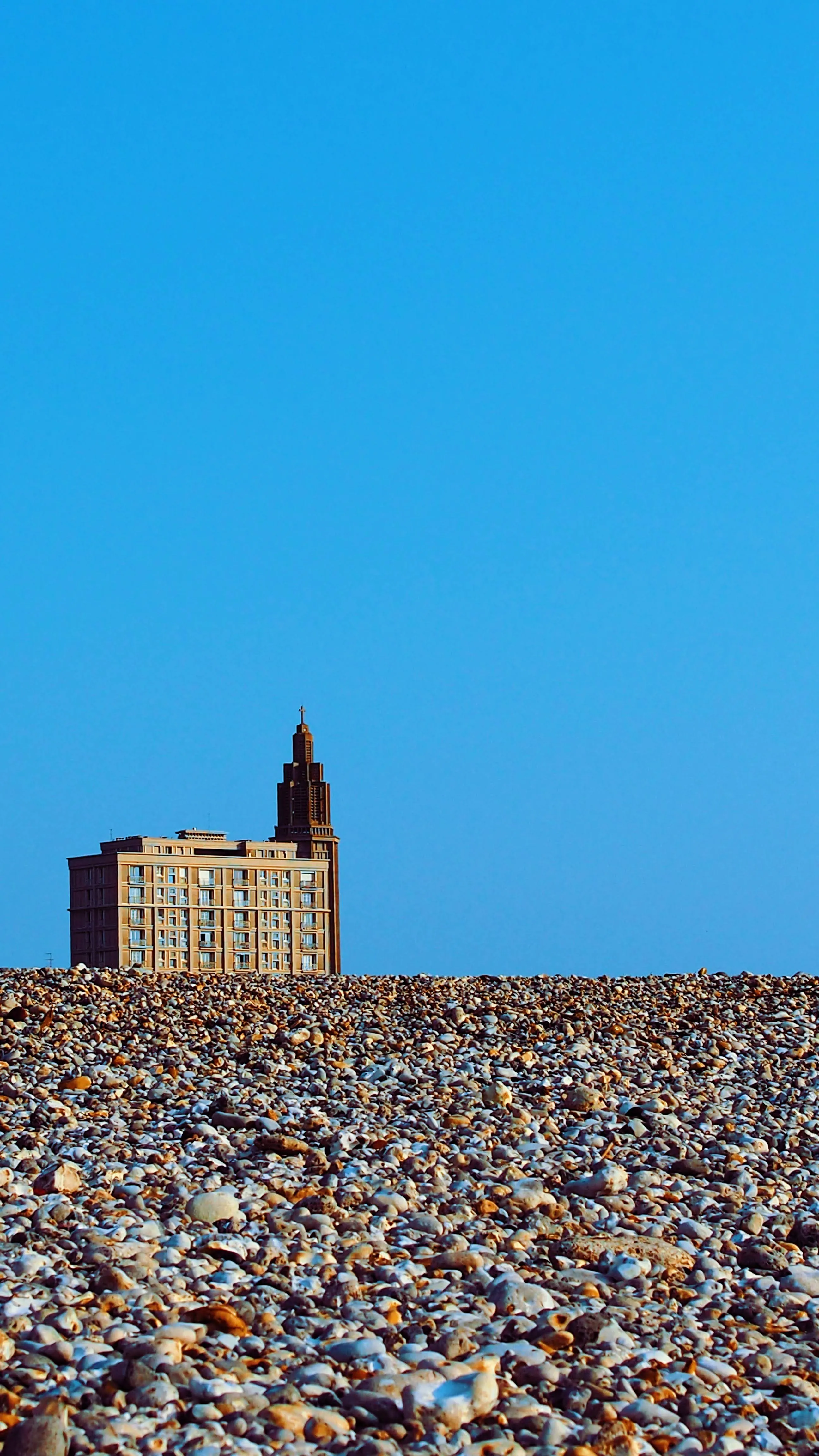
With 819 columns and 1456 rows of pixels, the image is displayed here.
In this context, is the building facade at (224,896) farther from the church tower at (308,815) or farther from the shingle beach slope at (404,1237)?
the shingle beach slope at (404,1237)

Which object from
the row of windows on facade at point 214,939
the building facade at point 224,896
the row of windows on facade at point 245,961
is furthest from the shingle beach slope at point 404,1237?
the row of windows on facade at point 245,961

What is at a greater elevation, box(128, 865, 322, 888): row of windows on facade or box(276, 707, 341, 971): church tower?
box(276, 707, 341, 971): church tower

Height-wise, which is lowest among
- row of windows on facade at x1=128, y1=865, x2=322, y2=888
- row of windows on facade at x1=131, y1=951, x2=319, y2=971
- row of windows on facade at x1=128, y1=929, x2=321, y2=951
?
row of windows on facade at x1=131, y1=951, x2=319, y2=971

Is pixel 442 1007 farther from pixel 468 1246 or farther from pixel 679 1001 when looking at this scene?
pixel 468 1246

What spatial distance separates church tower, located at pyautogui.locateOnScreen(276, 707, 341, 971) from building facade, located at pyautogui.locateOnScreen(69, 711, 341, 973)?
0.05 m

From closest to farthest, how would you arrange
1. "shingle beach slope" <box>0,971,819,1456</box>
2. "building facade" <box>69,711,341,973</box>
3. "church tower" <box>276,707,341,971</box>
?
1. "shingle beach slope" <box>0,971,819,1456</box>
2. "building facade" <box>69,711,341,973</box>
3. "church tower" <box>276,707,341,971</box>

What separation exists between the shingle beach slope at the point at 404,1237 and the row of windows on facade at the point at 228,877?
60598 millimetres

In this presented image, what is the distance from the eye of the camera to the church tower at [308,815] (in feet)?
275

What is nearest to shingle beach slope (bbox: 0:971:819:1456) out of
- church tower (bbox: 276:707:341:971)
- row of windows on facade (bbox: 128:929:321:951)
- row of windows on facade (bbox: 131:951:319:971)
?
row of windows on facade (bbox: 128:929:321:951)

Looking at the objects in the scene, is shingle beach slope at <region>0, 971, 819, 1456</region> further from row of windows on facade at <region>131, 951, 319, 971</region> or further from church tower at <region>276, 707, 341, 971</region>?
church tower at <region>276, 707, 341, 971</region>

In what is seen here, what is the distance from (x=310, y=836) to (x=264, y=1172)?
7595cm

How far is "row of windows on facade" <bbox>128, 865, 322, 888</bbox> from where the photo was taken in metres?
73.2

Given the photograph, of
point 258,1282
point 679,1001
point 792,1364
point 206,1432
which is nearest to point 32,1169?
point 258,1282

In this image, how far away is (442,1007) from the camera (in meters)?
14.2
